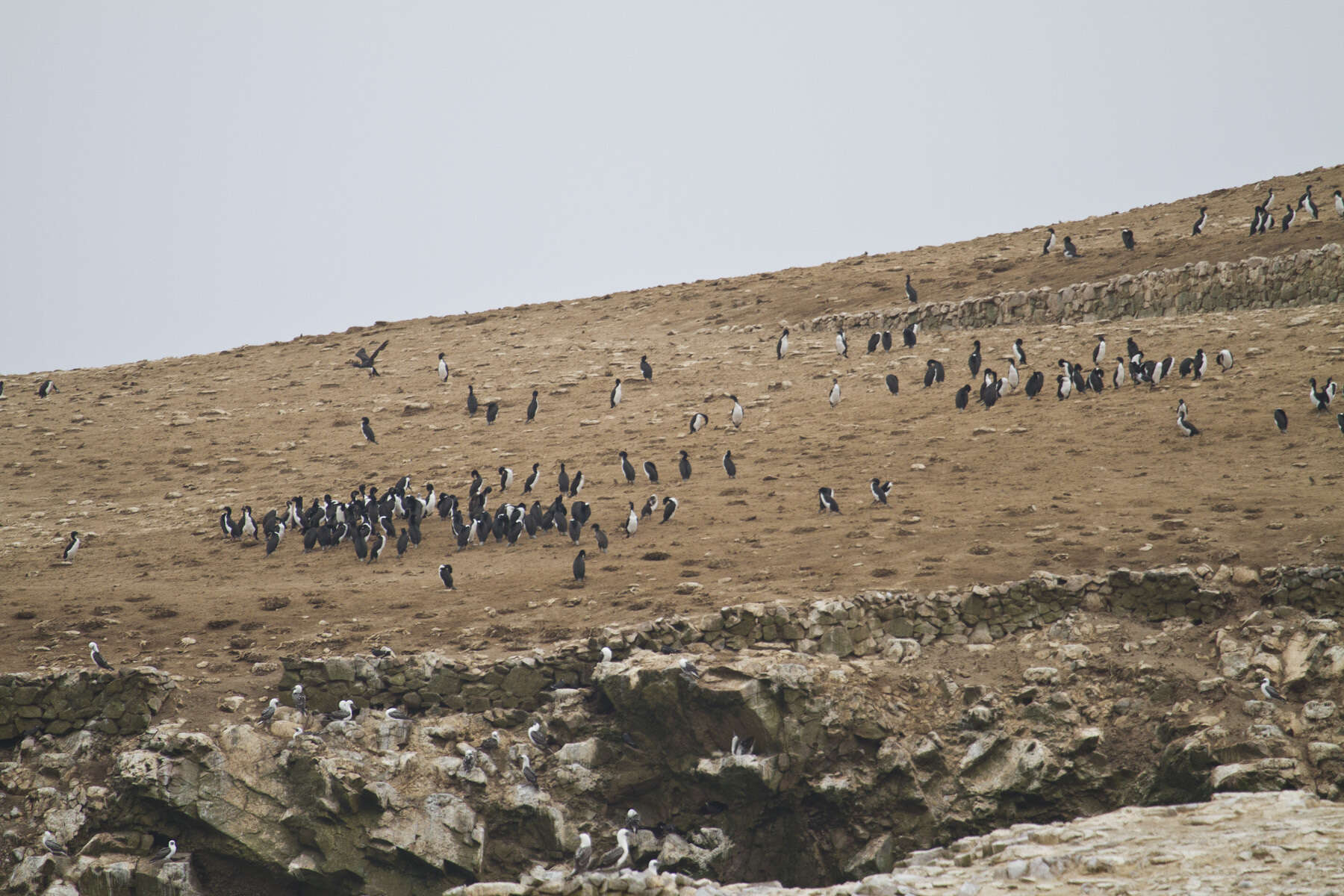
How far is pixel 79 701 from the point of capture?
14391 millimetres

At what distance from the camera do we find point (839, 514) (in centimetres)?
2059

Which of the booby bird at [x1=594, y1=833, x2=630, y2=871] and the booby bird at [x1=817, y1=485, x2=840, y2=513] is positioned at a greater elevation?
the booby bird at [x1=817, y1=485, x2=840, y2=513]

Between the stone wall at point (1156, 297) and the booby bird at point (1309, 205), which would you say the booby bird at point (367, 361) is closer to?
the stone wall at point (1156, 297)

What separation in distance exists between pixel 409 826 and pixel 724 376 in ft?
66.2

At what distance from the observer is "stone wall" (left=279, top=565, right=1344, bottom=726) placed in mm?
14883

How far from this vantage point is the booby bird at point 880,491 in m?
21.0

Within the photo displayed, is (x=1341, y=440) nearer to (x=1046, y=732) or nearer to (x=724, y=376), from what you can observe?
(x=1046, y=732)

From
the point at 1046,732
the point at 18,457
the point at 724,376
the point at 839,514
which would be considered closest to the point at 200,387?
the point at 18,457

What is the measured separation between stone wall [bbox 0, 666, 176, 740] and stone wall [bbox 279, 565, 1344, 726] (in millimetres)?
1735

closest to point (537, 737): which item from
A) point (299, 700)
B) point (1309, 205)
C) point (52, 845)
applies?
point (299, 700)

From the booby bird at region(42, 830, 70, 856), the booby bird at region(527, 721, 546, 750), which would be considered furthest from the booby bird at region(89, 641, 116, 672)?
the booby bird at region(527, 721, 546, 750)

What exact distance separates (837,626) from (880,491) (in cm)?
610

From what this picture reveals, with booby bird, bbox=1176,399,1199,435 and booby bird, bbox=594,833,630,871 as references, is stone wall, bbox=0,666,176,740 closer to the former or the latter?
booby bird, bbox=594,833,630,871

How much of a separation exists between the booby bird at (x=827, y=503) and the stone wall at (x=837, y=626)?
4.97 m
